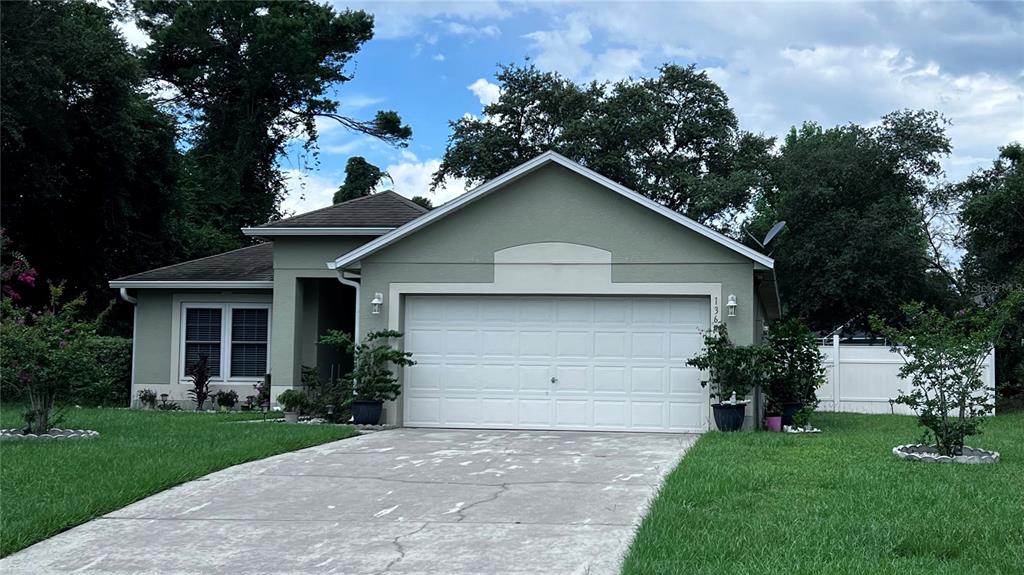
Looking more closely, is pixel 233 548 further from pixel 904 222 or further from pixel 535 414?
pixel 904 222

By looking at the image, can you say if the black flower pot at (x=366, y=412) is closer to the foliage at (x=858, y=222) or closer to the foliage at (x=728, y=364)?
the foliage at (x=728, y=364)

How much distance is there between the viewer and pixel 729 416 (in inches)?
548

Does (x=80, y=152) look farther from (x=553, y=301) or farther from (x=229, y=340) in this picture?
(x=553, y=301)

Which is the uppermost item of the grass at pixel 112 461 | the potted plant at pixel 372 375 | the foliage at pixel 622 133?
the foliage at pixel 622 133

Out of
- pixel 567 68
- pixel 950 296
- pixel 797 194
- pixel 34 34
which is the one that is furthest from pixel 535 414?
pixel 567 68

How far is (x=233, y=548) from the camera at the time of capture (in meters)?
6.71

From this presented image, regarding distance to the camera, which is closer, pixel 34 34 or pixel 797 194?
pixel 34 34

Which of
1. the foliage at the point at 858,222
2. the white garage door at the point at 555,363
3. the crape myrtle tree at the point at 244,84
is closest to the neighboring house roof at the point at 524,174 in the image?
the white garage door at the point at 555,363

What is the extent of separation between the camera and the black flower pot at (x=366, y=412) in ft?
48.1

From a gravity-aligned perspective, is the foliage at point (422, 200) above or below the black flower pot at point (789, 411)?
Result: above

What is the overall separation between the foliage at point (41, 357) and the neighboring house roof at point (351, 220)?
587 cm

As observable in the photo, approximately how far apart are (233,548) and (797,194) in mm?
30106

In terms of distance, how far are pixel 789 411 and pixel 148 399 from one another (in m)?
12.5

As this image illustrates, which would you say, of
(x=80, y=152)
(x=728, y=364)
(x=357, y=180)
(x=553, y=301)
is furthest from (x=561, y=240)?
(x=357, y=180)
